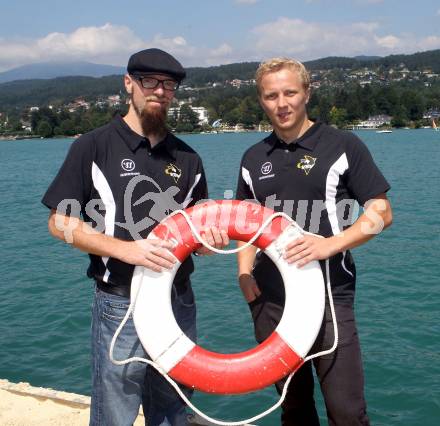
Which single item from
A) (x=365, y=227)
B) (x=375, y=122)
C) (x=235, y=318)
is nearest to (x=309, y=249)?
(x=365, y=227)

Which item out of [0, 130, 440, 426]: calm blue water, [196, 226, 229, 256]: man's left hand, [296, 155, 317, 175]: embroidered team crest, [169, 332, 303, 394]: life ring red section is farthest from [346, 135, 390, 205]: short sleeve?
[0, 130, 440, 426]: calm blue water

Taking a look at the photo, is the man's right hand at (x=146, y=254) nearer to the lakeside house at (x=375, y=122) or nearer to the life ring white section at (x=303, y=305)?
the life ring white section at (x=303, y=305)

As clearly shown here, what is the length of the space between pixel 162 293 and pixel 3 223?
12.2 metres

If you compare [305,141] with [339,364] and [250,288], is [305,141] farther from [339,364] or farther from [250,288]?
[339,364]

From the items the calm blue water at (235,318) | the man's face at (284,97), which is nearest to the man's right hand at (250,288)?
the man's face at (284,97)

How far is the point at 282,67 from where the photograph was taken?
2229 millimetres

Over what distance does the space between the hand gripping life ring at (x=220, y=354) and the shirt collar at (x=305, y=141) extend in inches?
10.8

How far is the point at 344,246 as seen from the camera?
7.11ft

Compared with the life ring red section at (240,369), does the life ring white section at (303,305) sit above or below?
above

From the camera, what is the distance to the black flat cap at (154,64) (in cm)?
218

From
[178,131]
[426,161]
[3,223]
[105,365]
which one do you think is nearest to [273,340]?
[105,365]

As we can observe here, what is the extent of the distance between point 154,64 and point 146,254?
2.43 ft

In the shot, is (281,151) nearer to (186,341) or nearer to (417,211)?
(186,341)

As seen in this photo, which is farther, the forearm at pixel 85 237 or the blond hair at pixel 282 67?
the blond hair at pixel 282 67
